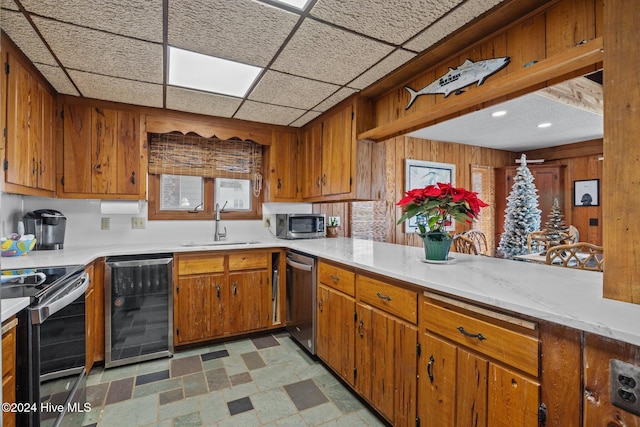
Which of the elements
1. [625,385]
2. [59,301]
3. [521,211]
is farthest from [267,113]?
[521,211]

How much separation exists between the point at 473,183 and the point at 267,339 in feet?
13.2

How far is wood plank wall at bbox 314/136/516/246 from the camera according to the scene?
4457mm

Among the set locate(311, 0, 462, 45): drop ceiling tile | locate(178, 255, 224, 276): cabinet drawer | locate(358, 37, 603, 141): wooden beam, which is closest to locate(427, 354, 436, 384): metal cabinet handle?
locate(358, 37, 603, 141): wooden beam

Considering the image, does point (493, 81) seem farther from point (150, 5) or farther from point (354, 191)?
point (150, 5)

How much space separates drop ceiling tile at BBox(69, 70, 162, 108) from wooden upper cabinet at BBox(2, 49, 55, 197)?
0.86ft

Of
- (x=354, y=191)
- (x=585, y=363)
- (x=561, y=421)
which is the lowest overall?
(x=561, y=421)

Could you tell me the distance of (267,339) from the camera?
3.05 meters

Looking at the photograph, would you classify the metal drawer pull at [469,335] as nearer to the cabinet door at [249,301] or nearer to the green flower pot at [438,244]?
the green flower pot at [438,244]

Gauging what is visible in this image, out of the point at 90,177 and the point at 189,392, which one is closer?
the point at 189,392

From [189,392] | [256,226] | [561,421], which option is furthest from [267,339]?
[561,421]

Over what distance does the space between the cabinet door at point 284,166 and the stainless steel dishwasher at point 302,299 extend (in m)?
0.83

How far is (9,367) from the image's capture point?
49.1 inches

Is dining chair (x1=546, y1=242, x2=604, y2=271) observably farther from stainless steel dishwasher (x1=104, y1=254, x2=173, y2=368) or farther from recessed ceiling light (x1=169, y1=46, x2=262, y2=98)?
stainless steel dishwasher (x1=104, y1=254, x2=173, y2=368)

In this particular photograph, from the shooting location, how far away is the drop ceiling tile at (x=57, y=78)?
2250mm
